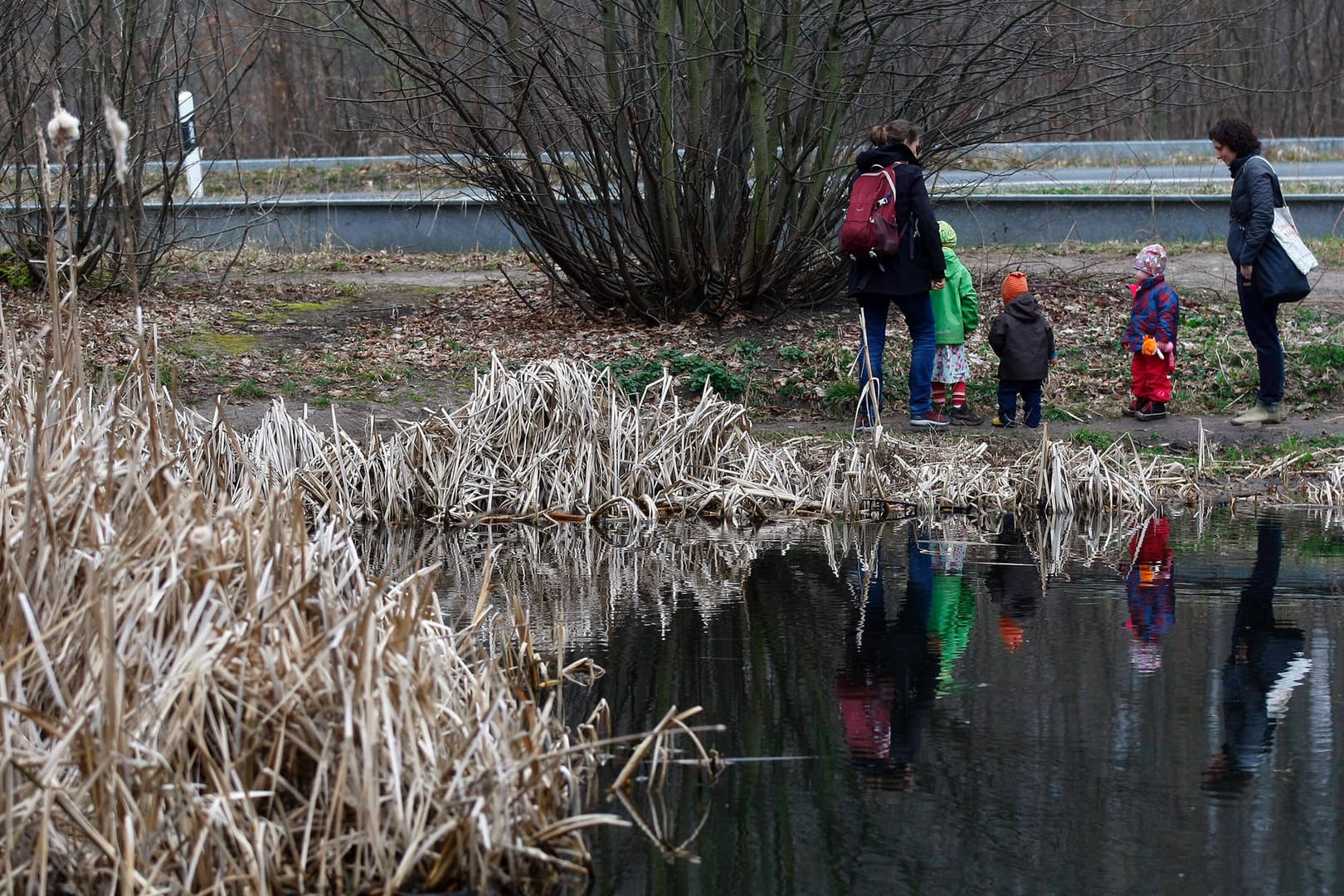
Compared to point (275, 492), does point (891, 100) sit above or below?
above

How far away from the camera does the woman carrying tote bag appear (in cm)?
941

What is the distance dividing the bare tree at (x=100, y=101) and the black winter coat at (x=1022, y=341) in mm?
6149

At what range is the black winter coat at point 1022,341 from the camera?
966 cm

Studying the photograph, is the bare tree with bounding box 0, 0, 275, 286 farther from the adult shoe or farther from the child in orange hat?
the adult shoe

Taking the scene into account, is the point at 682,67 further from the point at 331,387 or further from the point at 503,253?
the point at 503,253

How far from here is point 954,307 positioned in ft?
32.8

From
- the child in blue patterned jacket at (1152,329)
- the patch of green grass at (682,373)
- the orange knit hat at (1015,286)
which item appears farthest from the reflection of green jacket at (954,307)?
the patch of green grass at (682,373)

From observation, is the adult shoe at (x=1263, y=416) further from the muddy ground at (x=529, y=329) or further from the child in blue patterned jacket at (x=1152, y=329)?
the child in blue patterned jacket at (x=1152, y=329)

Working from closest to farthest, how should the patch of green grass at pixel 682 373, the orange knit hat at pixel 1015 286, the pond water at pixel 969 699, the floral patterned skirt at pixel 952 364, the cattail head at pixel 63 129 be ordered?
the cattail head at pixel 63 129 < the pond water at pixel 969 699 < the orange knit hat at pixel 1015 286 < the floral patterned skirt at pixel 952 364 < the patch of green grass at pixel 682 373

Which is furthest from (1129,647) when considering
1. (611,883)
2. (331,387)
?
(331,387)

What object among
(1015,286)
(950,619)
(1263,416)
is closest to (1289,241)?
(1263,416)

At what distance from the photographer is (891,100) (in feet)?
38.9

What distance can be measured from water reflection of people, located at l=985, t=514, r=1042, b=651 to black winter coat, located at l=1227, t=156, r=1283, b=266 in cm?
288

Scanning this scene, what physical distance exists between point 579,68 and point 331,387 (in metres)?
3.13
